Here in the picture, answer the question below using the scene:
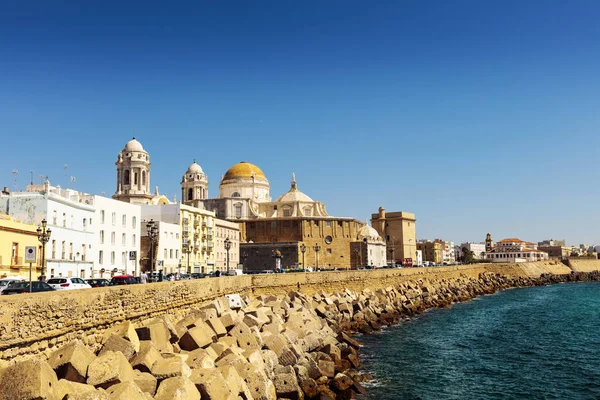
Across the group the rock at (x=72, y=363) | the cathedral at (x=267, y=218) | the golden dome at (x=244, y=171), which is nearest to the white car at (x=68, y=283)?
the rock at (x=72, y=363)

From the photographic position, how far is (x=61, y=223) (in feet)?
118

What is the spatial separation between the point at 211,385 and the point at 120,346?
2846mm

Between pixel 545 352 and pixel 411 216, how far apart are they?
267 ft

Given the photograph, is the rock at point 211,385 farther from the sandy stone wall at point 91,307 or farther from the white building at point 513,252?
the white building at point 513,252

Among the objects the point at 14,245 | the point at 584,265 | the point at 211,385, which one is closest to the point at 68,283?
the point at 14,245

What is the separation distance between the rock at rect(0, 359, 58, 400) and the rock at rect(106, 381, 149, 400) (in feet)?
3.61

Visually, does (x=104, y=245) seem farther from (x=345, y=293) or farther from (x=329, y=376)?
(x=329, y=376)

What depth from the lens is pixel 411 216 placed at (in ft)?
357

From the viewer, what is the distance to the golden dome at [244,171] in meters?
94.9

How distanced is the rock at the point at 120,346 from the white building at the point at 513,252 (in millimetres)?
138454

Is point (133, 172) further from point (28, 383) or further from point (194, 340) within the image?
point (28, 383)

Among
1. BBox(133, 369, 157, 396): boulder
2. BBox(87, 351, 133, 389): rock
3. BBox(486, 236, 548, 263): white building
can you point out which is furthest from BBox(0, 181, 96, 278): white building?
BBox(486, 236, 548, 263): white building

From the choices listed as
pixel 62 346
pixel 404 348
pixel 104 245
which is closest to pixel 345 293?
pixel 404 348

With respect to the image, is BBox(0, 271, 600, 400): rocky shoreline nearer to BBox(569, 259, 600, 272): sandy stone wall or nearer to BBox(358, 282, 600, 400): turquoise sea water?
BBox(358, 282, 600, 400): turquoise sea water
